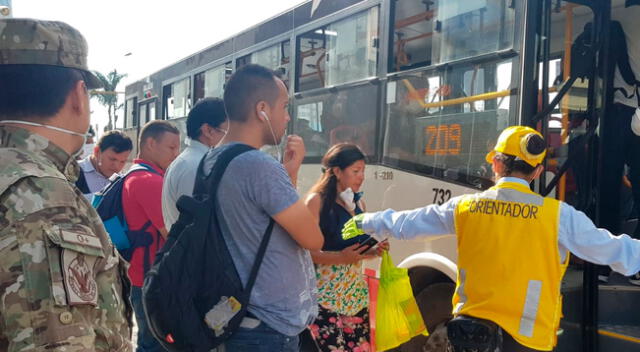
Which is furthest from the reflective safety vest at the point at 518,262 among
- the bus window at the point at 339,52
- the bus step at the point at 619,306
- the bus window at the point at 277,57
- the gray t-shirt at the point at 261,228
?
the bus window at the point at 277,57

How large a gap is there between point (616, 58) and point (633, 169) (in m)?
0.94

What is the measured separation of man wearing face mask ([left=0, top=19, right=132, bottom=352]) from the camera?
1.13 metres

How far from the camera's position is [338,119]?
502cm

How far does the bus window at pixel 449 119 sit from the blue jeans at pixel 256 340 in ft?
7.19

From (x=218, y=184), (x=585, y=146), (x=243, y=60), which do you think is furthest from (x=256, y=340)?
(x=243, y=60)

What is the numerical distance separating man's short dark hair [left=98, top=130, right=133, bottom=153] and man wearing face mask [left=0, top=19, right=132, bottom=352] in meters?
3.26

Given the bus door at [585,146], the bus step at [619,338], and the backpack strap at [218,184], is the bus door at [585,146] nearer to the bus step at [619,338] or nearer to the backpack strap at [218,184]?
the bus step at [619,338]

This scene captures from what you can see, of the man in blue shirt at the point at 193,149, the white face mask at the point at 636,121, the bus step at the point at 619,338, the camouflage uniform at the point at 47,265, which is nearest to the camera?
the camouflage uniform at the point at 47,265

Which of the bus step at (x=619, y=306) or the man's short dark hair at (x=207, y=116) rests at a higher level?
the man's short dark hair at (x=207, y=116)

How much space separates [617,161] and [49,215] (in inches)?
170

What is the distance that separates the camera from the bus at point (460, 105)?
3502mm

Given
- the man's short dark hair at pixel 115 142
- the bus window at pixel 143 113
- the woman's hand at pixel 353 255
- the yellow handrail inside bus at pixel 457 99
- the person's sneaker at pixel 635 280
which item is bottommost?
the person's sneaker at pixel 635 280

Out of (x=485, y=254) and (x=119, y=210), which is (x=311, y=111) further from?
(x=485, y=254)

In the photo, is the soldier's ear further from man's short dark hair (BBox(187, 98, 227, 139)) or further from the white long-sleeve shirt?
Result: the white long-sleeve shirt
